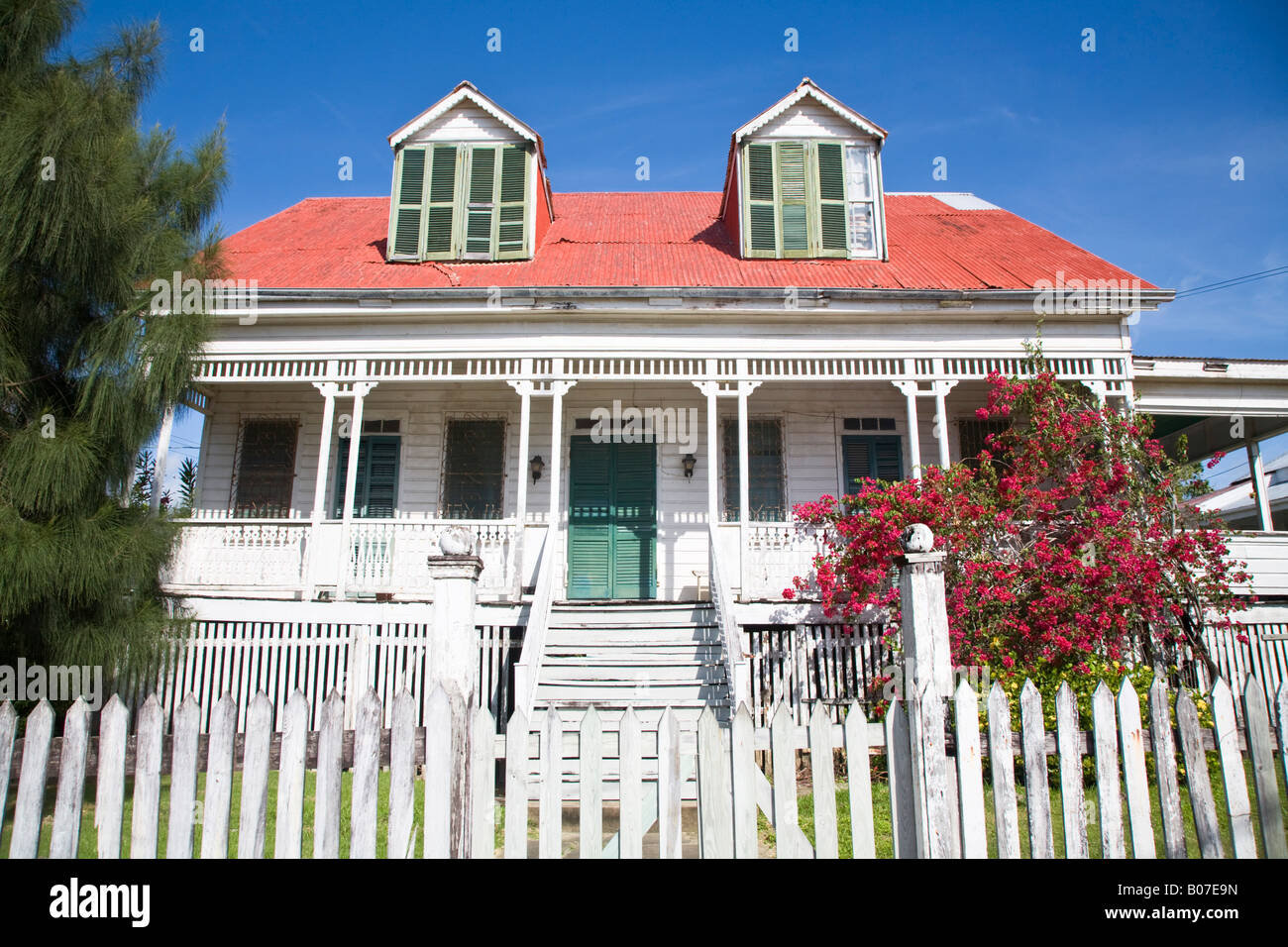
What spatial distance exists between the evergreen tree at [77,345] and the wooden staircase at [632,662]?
389cm

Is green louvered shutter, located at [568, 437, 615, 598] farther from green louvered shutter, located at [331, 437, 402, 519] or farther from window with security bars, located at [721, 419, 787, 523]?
green louvered shutter, located at [331, 437, 402, 519]

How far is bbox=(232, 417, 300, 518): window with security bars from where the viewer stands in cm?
1177

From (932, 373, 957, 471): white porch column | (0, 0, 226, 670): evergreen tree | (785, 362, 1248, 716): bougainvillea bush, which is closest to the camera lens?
(0, 0, 226, 670): evergreen tree

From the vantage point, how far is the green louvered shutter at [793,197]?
471 inches

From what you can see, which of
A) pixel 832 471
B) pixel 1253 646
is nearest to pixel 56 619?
pixel 832 471

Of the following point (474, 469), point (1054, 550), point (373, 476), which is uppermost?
point (474, 469)

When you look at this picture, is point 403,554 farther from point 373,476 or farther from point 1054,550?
point 1054,550

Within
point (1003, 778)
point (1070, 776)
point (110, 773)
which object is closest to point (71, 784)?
point (110, 773)

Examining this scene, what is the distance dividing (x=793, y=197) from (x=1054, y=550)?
22.5 ft

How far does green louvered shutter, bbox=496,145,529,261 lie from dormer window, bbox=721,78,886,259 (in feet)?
11.1

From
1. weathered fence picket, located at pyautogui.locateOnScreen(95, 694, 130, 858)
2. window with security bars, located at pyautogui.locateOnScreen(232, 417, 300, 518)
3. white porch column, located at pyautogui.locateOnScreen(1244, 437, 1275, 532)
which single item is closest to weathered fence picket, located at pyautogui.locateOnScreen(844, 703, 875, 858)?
weathered fence picket, located at pyautogui.locateOnScreen(95, 694, 130, 858)

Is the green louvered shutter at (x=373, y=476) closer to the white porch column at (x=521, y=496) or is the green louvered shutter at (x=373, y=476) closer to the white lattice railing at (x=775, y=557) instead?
the white porch column at (x=521, y=496)

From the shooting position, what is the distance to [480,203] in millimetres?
11961
